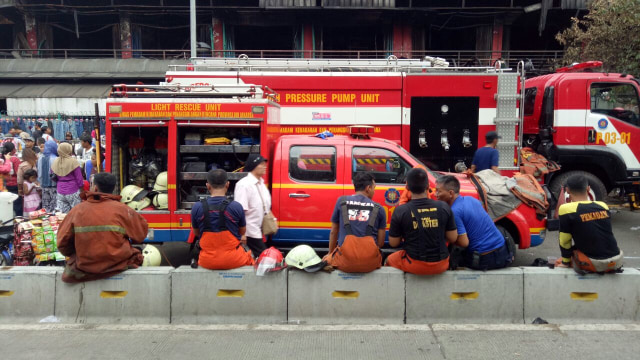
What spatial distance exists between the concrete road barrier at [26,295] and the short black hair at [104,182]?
1057 millimetres

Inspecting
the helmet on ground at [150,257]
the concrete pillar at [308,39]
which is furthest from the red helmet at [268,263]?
the concrete pillar at [308,39]

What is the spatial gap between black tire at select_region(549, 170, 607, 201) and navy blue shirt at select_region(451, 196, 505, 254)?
224 inches

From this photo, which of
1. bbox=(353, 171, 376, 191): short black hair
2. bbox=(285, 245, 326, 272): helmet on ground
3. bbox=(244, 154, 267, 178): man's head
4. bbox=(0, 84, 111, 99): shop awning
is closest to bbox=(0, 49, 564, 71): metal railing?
bbox=(0, 84, 111, 99): shop awning

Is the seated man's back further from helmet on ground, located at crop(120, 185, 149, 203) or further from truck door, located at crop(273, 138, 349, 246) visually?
truck door, located at crop(273, 138, 349, 246)

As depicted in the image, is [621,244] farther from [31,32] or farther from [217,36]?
[31,32]

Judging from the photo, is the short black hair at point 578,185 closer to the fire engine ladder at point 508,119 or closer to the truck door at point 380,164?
the truck door at point 380,164

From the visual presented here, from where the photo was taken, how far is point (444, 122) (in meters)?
10.1

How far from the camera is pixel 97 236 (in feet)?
16.7

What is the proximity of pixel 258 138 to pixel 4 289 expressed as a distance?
3.46m

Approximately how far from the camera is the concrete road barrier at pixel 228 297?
5.32 m

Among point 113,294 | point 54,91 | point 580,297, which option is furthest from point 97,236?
point 54,91

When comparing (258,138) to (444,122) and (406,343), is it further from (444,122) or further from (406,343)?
(444,122)

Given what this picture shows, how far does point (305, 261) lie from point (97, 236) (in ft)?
6.97

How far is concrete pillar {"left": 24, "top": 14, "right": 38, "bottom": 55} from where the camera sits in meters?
28.0
